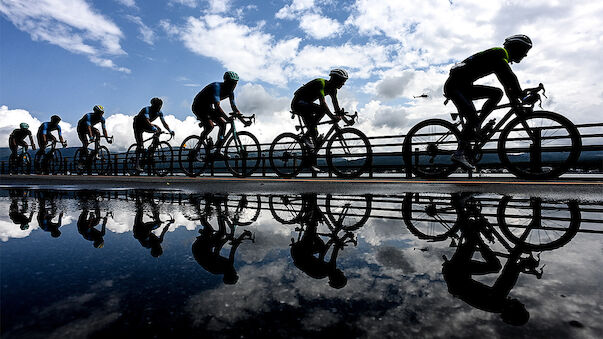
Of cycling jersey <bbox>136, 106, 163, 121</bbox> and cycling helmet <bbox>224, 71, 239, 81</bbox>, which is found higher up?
cycling helmet <bbox>224, 71, 239, 81</bbox>

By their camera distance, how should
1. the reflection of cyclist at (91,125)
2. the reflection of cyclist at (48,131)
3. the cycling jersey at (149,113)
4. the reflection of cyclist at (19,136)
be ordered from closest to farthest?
1. the cycling jersey at (149,113)
2. the reflection of cyclist at (91,125)
3. the reflection of cyclist at (48,131)
4. the reflection of cyclist at (19,136)

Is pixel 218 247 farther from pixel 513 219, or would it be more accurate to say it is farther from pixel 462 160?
pixel 462 160

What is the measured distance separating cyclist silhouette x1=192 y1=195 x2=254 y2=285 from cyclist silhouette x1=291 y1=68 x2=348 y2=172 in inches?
229

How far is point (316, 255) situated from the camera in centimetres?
167

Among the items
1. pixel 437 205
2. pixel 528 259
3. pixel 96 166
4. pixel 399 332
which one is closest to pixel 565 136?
pixel 437 205

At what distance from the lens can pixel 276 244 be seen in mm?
1923

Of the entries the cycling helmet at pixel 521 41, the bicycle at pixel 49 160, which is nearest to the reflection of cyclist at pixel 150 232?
the cycling helmet at pixel 521 41

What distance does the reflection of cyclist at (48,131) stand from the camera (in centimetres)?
1712

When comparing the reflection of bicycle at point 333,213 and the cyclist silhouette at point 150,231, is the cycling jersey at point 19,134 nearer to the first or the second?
the cyclist silhouette at point 150,231

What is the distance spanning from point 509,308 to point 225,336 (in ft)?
2.87

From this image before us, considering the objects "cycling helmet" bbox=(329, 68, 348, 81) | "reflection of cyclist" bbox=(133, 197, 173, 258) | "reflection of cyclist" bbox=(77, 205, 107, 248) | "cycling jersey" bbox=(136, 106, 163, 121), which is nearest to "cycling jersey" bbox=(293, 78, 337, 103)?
"cycling helmet" bbox=(329, 68, 348, 81)

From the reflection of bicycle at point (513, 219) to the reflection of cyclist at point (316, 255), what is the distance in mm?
642

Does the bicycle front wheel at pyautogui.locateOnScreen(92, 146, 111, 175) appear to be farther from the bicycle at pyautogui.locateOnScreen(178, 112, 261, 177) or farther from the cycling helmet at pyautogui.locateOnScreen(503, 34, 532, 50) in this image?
the cycling helmet at pyautogui.locateOnScreen(503, 34, 532, 50)

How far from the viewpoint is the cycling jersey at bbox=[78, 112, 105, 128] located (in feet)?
49.0
